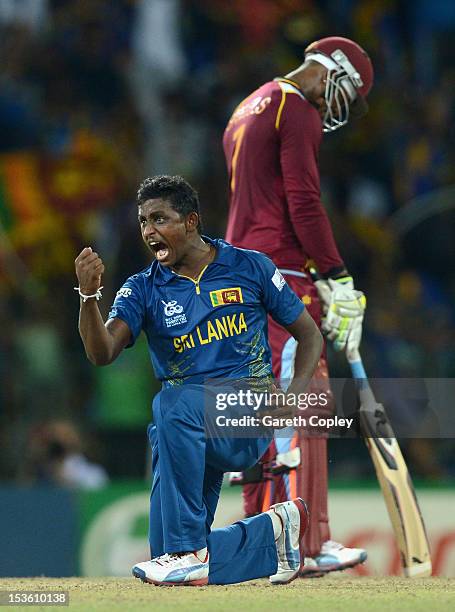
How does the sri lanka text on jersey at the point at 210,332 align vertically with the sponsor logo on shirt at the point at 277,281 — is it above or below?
below

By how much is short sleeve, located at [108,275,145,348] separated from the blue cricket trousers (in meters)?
0.30

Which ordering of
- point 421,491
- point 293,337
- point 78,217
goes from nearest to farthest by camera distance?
1. point 293,337
2. point 421,491
3. point 78,217

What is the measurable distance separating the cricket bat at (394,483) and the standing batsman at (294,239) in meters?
0.27

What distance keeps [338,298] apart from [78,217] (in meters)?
5.11

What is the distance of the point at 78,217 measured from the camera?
10.9m

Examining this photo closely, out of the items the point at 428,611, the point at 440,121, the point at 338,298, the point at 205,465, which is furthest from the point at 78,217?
the point at 428,611

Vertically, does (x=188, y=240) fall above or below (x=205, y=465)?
above

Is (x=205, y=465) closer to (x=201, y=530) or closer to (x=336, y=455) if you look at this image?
(x=201, y=530)

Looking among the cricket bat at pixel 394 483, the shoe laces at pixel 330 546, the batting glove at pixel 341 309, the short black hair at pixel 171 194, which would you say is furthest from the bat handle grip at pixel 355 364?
the short black hair at pixel 171 194

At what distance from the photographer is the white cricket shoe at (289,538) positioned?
5.22 metres

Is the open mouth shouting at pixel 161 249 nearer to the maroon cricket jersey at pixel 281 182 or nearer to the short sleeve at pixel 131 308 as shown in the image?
the short sleeve at pixel 131 308

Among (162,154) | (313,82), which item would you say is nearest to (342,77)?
(313,82)

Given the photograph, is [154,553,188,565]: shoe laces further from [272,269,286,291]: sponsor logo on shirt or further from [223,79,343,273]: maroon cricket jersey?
[223,79,343,273]: maroon cricket jersey

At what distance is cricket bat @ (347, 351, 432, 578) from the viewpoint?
6.32 metres
